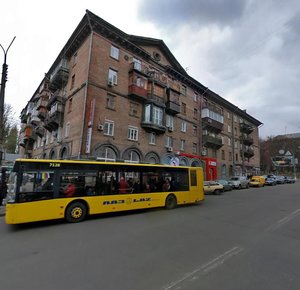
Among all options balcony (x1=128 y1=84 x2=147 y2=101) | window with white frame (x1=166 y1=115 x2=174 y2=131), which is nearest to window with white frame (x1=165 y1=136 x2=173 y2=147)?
window with white frame (x1=166 y1=115 x2=174 y2=131)

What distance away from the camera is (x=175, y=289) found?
3.90 meters

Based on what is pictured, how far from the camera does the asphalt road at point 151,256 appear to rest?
4.16m

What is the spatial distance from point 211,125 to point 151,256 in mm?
34796

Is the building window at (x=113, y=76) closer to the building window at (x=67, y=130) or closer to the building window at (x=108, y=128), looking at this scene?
the building window at (x=108, y=128)

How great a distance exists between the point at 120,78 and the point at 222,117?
23.0 metres

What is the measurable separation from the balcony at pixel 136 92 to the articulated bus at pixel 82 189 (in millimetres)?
13955

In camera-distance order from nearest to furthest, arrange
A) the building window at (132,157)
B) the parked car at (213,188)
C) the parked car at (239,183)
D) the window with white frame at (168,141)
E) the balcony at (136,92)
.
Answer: the parked car at (213,188) → the building window at (132,157) → the balcony at (136,92) → the window with white frame at (168,141) → the parked car at (239,183)

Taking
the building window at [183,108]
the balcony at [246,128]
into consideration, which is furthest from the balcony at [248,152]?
the building window at [183,108]

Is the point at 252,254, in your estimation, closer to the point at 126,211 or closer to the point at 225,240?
the point at 225,240

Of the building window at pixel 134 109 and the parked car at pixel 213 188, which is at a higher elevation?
the building window at pixel 134 109

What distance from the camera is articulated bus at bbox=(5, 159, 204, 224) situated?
880 centimetres

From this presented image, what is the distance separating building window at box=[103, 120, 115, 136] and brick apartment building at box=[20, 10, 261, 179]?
4.0 inches

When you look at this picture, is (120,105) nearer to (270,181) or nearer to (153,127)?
(153,127)

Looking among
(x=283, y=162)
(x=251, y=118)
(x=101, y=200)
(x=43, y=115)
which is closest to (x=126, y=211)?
(x=101, y=200)
